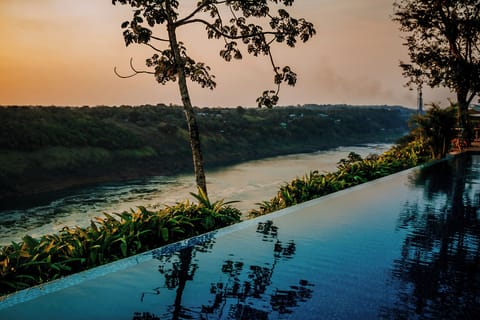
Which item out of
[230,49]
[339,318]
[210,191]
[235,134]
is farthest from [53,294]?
[235,134]

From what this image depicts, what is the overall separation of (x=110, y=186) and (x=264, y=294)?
1091 inches

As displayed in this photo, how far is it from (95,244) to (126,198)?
64.1ft

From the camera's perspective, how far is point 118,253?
17.8ft

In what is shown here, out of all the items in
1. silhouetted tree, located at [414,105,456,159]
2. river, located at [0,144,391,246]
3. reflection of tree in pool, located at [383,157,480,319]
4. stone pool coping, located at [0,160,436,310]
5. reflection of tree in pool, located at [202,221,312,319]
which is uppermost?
silhouetted tree, located at [414,105,456,159]

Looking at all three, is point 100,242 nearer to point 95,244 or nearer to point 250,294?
point 95,244

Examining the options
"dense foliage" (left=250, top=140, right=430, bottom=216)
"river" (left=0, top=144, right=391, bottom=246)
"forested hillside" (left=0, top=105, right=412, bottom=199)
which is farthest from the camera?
"forested hillside" (left=0, top=105, right=412, bottom=199)

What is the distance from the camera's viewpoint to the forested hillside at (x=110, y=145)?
30594mm

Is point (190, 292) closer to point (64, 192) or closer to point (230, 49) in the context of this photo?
point (230, 49)

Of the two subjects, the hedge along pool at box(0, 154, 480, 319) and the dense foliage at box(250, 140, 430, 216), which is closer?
the hedge along pool at box(0, 154, 480, 319)

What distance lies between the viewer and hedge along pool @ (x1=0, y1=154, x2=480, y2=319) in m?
3.29

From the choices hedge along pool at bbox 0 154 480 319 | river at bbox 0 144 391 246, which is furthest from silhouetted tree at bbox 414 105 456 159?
hedge along pool at bbox 0 154 480 319

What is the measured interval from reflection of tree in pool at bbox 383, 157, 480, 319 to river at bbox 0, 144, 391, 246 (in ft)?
33.4

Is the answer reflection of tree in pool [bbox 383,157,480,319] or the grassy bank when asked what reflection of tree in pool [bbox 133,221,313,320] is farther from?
the grassy bank

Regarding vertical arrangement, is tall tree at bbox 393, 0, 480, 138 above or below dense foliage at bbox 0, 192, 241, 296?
above
